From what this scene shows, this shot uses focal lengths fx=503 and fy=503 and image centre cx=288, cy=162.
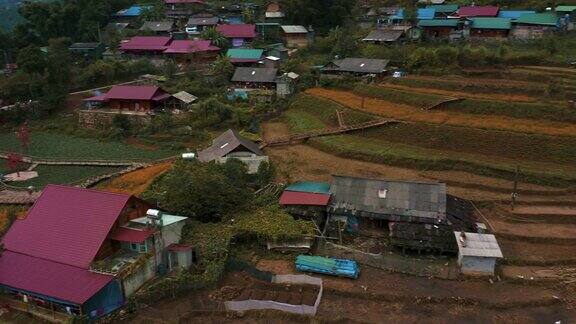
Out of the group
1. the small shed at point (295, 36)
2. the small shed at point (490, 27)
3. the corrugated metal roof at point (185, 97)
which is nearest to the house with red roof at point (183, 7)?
the small shed at point (295, 36)

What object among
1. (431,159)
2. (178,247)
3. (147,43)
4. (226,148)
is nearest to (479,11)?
(431,159)

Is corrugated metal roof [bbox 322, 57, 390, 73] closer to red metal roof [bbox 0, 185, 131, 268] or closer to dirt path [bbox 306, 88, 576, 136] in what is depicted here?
dirt path [bbox 306, 88, 576, 136]

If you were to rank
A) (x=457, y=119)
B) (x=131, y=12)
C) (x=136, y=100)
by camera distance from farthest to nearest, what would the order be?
(x=131, y=12) < (x=136, y=100) < (x=457, y=119)

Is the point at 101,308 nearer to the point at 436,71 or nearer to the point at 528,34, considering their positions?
the point at 436,71

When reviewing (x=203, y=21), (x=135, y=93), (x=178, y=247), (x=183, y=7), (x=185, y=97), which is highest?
(x=183, y=7)

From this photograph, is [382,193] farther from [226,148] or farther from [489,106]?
[489,106]

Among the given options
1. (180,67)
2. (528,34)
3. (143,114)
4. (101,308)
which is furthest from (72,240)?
(528,34)
